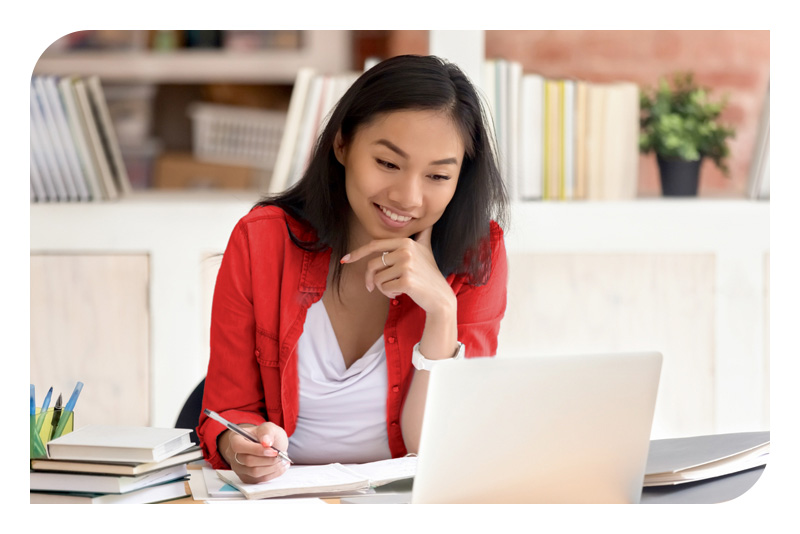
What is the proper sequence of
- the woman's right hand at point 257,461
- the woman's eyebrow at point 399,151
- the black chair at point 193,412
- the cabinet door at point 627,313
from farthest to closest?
1. the cabinet door at point 627,313
2. the black chair at point 193,412
3. the woman's eyebrow at point 399,151
4. the woman's right hand at point 257,461

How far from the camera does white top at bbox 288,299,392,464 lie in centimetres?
132

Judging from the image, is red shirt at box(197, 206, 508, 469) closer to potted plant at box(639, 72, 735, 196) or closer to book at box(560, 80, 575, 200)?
book at box(560, 80, 575, 200)

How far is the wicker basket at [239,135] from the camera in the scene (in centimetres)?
280

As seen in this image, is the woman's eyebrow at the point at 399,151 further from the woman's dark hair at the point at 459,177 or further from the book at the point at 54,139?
the book at the point at 54,139

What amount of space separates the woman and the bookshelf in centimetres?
81

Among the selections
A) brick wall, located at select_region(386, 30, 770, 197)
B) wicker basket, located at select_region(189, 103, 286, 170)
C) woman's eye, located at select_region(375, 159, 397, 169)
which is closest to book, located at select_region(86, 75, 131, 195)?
wicker basket, located at select_region(189, 103, 286, 170)

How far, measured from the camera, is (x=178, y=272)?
216 centimetres

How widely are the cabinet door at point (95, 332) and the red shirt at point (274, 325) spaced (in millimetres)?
926

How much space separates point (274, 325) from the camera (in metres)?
1.32

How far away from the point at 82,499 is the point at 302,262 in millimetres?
523

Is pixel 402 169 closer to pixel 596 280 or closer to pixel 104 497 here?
pixel 104 497

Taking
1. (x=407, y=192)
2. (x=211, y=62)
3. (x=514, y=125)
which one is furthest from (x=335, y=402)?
(x=211, y=62)

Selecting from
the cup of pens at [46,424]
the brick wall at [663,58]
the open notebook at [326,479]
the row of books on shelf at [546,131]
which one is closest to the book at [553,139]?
the row of books on shelf at [546,131]
